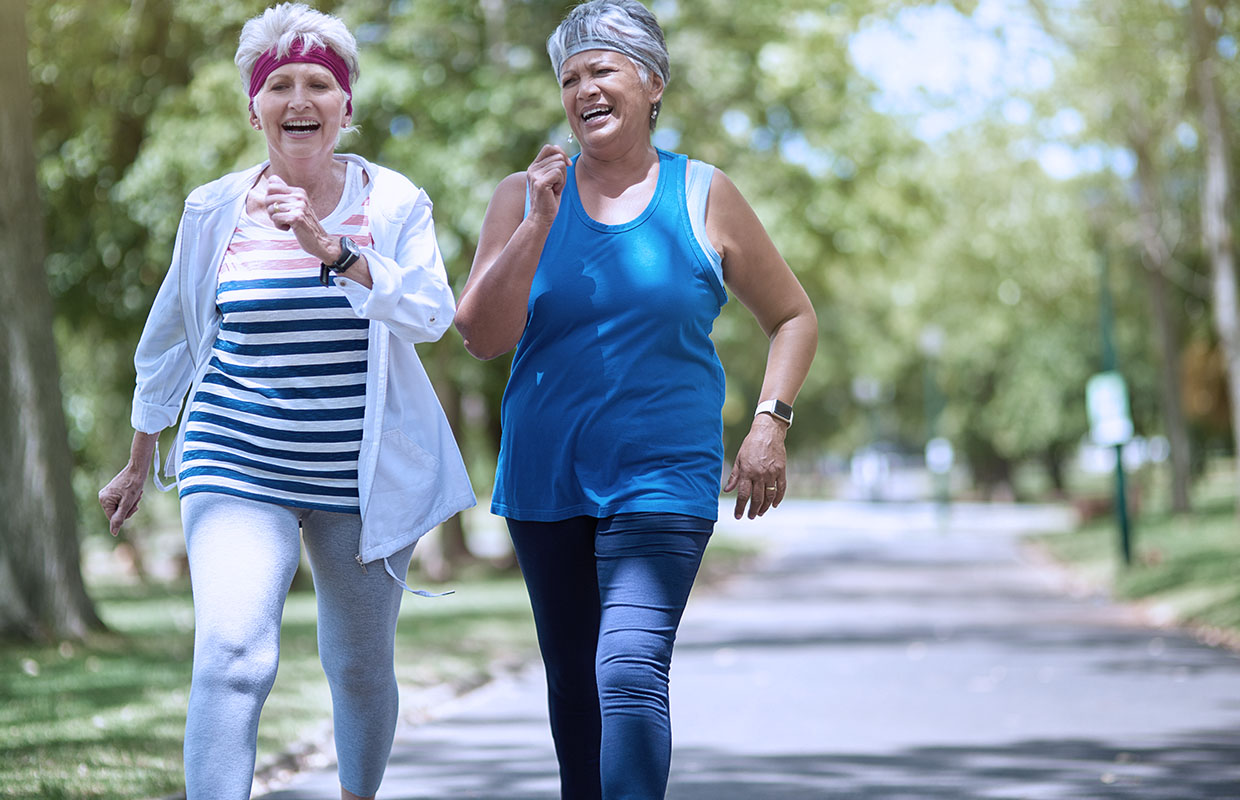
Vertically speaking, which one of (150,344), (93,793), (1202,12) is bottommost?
(93,793)

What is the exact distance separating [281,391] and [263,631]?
20.0 inches

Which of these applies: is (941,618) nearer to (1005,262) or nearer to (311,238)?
(311,238)

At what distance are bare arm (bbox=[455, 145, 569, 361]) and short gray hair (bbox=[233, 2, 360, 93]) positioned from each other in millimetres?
572

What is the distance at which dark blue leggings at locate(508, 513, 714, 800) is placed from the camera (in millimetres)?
3363

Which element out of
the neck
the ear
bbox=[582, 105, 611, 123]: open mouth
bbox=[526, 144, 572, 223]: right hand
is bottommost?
bbox=[526, 144, 572, 223]: right hand

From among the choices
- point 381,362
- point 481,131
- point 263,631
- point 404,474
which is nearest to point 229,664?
point 263,631

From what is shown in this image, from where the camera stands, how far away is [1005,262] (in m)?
32.2

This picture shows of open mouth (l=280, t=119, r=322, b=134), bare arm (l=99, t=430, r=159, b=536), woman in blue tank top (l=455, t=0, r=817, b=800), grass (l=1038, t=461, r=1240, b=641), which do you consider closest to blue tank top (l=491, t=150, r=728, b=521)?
woman in blue tank top (l=455, t=0, r=817, b=800)

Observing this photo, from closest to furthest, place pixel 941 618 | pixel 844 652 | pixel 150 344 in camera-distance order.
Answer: pixel 150 344, pixel 844 652, pixel 941 618

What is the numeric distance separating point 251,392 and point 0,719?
4.15 m

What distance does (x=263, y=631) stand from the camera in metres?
3.38

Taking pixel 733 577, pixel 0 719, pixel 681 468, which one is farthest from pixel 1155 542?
pixel 681 468

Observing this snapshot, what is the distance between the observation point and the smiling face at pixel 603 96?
3.54 meters

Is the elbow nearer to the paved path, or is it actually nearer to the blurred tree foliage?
the paved path
